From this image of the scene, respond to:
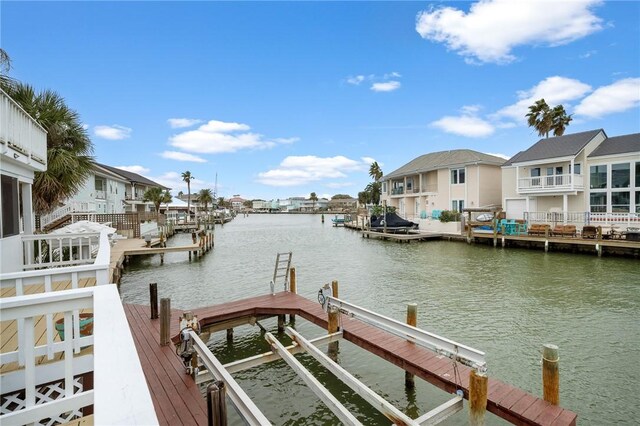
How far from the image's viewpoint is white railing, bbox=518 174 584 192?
28.7 m

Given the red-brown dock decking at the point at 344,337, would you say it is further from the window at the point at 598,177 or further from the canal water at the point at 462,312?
the window at the point at 598,177

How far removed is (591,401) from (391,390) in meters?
3.97

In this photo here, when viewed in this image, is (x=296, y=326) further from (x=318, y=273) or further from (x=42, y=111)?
(x=42, y=111)

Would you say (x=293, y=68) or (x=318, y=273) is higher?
(x=293, y=68)

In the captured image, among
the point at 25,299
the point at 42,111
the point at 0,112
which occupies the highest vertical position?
the point at 42,111

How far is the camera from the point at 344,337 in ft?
26.9

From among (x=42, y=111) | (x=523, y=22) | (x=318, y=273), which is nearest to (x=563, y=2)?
(x=523, y=22)

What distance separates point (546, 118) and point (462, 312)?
42244 mm

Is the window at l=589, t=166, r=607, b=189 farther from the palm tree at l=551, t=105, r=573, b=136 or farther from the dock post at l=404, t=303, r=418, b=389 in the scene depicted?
the dock post at l=404, t=303, r=418, b=389

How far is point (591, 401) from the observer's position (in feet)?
21.6

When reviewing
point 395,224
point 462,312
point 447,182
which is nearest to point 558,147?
point 447,182

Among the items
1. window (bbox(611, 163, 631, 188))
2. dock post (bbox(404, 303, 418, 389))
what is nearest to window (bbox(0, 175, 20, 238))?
dock post (bbox(404, 303, 418, 389))

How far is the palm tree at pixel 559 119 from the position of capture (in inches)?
1665

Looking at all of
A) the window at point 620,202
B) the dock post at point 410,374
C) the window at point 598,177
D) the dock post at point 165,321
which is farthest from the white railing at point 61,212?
the window at point 620,202
